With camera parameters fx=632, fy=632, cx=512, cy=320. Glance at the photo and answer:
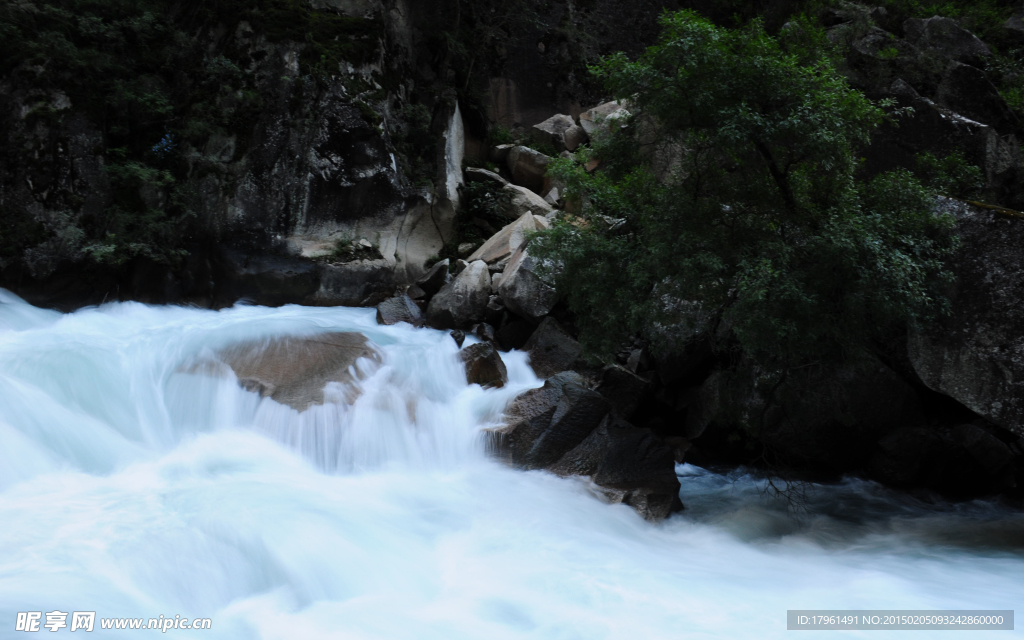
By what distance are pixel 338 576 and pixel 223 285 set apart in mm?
7861

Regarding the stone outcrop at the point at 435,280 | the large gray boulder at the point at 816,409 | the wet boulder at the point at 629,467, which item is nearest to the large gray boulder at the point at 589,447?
the wet boulder at the point at 629,467

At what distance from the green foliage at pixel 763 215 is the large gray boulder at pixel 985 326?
27 cm

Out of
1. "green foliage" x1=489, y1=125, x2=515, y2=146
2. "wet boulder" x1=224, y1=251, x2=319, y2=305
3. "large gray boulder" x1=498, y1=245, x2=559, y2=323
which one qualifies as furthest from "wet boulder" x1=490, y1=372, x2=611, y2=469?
"green foliage" x1=489, y1=125, x2=515, y2=146

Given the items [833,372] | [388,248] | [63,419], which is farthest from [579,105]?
[63,419]

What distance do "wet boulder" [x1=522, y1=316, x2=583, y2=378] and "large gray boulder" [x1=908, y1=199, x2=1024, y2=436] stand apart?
486cm

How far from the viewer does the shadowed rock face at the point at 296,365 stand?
8.41 m

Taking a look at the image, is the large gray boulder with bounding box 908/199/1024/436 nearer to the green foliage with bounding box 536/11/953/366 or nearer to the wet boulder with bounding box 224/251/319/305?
the green foliage with bounding box 536/11/953/366

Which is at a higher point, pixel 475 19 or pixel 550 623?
pixel 475 19

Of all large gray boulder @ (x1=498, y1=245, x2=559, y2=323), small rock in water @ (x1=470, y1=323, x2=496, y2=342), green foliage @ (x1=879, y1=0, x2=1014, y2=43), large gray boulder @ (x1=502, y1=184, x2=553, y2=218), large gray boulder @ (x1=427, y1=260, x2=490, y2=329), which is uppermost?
green foliage @ (x1=879, y1=0, x2=1014, y2=43)

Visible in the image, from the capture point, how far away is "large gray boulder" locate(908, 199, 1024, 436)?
19.7 ft

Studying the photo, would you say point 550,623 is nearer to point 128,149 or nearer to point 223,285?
point 223,285

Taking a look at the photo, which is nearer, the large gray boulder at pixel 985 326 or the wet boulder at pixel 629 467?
the large gray boulder at pixel 985 326

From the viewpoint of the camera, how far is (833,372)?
7133 millimetres

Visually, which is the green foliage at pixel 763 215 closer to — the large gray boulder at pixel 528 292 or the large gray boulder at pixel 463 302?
the large gray boulder at pixel 528 292
